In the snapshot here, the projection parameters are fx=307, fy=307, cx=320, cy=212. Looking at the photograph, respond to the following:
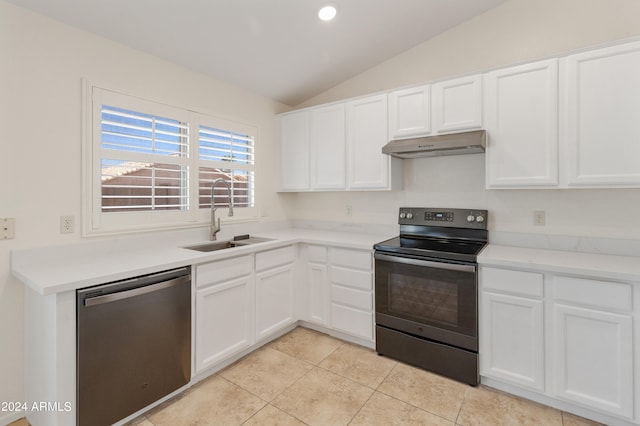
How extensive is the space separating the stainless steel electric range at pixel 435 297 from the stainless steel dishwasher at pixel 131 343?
1.49m

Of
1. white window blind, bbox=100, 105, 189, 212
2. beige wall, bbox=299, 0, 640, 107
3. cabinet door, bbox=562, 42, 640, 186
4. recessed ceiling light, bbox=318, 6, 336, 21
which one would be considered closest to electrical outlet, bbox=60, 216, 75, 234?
white window blind, bbox=100, 105, 189, 212

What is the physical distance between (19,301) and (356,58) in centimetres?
316

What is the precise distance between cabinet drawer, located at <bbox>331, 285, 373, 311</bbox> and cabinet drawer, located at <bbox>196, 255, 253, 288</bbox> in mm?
806

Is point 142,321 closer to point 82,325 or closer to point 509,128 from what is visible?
point 82,325

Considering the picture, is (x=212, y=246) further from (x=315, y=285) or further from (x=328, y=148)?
(x=328, y=148)

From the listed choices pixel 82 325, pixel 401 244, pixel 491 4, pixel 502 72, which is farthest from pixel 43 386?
pixel 491 4

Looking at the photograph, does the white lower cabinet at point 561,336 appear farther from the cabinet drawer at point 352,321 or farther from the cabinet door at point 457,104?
the cabinet door at point 457,104

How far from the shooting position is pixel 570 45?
2.26m

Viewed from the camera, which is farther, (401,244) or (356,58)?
(356,58)

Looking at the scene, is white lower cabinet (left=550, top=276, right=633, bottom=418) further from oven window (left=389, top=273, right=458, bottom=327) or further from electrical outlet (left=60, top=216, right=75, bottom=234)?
electrical outlet (left=60, top=216, right=75, bottom=234)

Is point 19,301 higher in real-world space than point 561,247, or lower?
lower

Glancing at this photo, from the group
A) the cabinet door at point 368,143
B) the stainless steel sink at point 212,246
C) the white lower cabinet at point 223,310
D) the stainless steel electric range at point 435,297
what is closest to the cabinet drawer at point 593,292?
the stainless steel electric range at point 435,297

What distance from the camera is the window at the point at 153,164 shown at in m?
2.10

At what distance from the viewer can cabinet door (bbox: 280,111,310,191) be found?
3.35 metres
